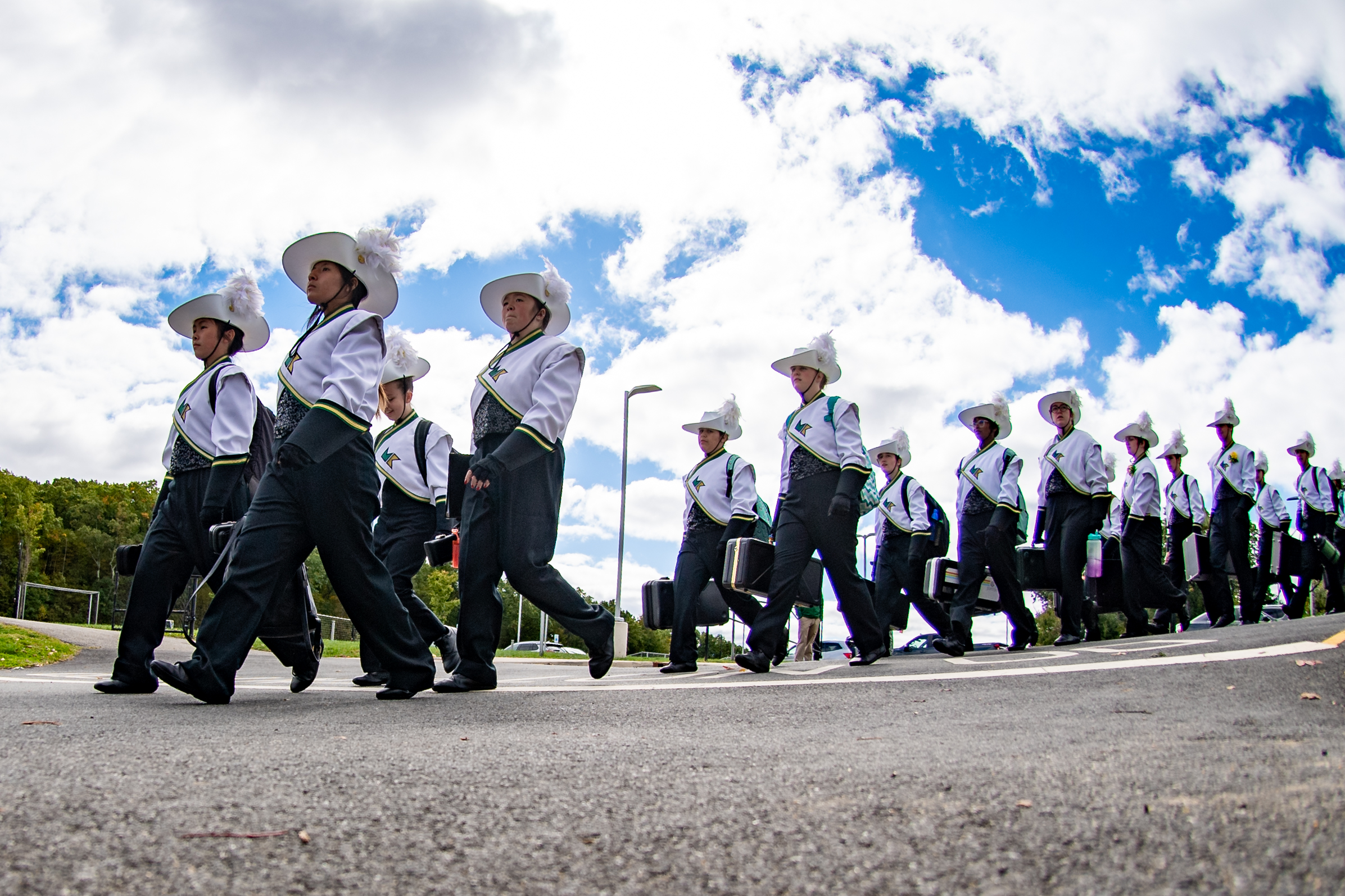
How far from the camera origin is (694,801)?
1.88 metres

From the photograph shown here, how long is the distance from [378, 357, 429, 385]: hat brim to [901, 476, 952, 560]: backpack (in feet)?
18.8

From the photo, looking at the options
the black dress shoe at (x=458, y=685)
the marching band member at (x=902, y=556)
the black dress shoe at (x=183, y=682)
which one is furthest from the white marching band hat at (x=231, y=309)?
the marching band member at (x=902, y=556)

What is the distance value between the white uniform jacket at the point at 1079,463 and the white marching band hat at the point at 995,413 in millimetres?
542

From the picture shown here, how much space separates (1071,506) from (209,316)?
8346 mm

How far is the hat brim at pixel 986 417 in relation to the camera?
10680mm

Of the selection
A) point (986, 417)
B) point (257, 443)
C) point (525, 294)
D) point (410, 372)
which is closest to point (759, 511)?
point (986, 417)

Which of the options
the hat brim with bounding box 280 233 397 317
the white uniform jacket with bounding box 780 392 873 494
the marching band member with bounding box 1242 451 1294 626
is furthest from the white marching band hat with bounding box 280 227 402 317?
the marching band member with bounding box 1242 451 1294 626

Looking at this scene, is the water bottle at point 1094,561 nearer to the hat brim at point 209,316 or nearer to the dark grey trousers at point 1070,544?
the dark grey trousers at point 1070,544

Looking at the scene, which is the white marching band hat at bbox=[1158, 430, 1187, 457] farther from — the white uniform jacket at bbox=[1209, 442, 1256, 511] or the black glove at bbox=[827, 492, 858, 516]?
the black glove at bbox=[827, 492, 858, 516]

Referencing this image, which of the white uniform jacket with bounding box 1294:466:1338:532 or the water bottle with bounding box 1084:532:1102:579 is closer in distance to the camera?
the water bottle with bounding box 1084:532:1102:579

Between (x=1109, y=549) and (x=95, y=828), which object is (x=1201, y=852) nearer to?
(x=95, y=828)

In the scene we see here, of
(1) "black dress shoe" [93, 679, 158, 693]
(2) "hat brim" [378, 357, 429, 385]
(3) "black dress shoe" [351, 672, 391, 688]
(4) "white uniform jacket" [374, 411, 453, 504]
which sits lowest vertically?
(3) "black dress shoe" [351, 672, 391, 688]

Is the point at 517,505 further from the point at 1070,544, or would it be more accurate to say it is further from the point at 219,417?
the point at 1070,544

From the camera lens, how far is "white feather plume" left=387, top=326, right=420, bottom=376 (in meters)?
7.70
